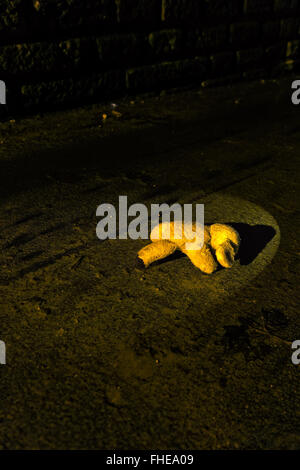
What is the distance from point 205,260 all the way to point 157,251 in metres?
0.27

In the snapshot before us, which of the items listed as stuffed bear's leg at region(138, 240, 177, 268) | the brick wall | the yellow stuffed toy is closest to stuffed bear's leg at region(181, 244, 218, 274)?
the yellow stuffed toy

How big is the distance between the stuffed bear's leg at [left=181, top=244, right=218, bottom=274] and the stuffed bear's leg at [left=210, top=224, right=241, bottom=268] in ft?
0.15

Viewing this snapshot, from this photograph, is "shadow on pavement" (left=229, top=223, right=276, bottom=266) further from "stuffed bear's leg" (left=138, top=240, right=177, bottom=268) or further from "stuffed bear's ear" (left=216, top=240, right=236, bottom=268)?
"stuffed bear's leg" (left=138, top=240, right=177, bottom=268)

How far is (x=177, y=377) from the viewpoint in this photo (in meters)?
1.61

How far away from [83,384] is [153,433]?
349 millimetres

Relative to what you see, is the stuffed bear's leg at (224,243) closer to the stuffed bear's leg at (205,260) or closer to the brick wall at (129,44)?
the stuffed bear's leg at (205,260)

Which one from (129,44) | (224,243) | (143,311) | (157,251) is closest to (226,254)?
(224,243)

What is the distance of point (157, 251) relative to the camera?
218 centimetres

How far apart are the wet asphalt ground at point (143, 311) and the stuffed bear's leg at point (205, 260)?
5cm

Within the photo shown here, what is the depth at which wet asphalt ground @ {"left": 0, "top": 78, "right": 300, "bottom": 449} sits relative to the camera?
4.78ft

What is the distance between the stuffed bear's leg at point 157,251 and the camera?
7.15 ft

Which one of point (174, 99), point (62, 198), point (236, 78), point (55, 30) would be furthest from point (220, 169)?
point (236, 78)

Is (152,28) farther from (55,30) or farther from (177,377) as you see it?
(177,377)

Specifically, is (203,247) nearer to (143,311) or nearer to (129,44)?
(143,311)
